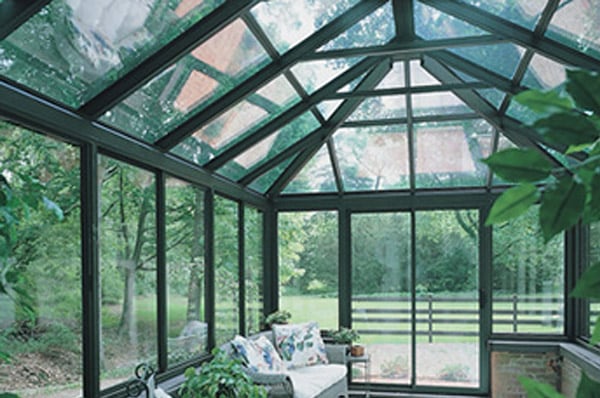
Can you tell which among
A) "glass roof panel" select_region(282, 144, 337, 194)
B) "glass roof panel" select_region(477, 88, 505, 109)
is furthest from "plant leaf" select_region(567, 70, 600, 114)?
"glass roof panel" select_region(282, 144, 337, 194)

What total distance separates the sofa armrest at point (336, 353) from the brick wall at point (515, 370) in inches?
70.7

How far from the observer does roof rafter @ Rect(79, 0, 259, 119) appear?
340 centimetres

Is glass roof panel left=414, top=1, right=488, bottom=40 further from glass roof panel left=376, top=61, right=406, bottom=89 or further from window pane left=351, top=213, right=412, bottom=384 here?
window pane left=351, top=213, right=412, bottom=384

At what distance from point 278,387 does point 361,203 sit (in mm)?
2981

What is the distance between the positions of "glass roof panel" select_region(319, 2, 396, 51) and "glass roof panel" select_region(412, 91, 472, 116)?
3.61ft

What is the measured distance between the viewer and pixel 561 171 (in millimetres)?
472

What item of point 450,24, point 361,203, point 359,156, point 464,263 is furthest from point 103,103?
point 464,263

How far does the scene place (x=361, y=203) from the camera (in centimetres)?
719

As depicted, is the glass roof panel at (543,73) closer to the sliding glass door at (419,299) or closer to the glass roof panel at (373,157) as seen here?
the glass roof panel at (373,157)

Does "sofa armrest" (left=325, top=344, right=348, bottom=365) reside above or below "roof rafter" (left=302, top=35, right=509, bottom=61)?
below

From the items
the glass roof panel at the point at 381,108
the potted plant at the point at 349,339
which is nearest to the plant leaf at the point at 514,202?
the glass roof panel at the point at 381,108

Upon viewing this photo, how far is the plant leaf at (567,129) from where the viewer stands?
459 millimetres

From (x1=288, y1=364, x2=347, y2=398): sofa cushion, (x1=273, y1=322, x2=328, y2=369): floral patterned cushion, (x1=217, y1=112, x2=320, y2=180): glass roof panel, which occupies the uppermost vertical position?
(x1=217, y1=112, x2=320, y2=180): glass roof panel

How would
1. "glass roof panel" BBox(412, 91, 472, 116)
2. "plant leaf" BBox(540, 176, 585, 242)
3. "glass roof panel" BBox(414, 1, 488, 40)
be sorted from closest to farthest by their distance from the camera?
"plant leaf" BBox(540, 176, 585, 242) < "glass roof panel" BBox(414, 1, 488, 40) < "glass roof panel" BBox(412, 91, 472, 116)
